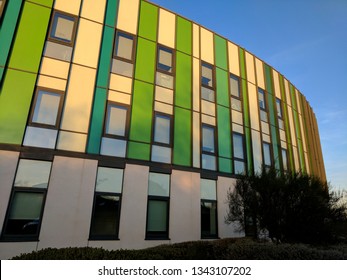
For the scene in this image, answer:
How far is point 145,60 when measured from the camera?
13016mm

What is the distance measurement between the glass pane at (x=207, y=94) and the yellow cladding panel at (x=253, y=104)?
138 inches

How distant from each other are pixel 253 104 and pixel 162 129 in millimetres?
8044

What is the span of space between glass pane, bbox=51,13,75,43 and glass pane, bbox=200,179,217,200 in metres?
10.1

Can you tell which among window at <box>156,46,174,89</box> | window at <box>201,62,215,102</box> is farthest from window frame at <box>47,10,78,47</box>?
window at <box>201,62,215,102</box>

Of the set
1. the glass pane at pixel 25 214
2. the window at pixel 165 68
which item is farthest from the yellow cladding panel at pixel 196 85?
the glass pane at pixel 25 214

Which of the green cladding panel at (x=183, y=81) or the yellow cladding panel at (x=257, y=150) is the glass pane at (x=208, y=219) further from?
the green cladding panel at (x=183, y=81)

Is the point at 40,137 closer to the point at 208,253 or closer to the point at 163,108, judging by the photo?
the point at 163,108

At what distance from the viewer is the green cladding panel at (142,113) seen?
11.7 m

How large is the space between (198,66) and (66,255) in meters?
12.8

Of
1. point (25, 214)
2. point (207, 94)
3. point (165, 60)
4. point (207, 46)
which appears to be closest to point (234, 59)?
point (207, 46)

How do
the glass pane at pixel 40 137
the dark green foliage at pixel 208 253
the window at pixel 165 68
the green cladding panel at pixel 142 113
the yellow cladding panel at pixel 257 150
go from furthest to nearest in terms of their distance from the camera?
the yellow cladding panel at pixel 257 150, the window at pixel 165 68, the green cladding panel at pixel 142 113, the glass pane at pixel 40 137, the dark green foliage at pixel 208 253

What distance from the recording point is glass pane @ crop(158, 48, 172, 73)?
1362 cm

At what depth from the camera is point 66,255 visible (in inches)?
216
